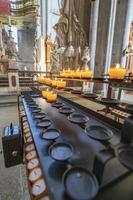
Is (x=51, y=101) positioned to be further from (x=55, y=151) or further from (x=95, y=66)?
(x=95, y=66)

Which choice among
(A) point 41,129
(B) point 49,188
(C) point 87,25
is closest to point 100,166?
(B) point 49,188

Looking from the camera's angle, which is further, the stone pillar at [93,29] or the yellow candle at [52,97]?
the stone pillar at [93,29]

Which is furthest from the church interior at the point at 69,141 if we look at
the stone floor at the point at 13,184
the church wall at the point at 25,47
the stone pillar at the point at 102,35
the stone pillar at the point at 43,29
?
the church wall at the point at 25,47

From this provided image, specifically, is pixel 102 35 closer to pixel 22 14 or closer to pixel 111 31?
pixel 111 31

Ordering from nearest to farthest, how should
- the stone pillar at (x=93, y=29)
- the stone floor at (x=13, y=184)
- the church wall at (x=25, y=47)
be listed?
the stone floor at (x=13, y=184) → the stone pillar at (x=93, y=29) → the church wall at (x=25, y=47)

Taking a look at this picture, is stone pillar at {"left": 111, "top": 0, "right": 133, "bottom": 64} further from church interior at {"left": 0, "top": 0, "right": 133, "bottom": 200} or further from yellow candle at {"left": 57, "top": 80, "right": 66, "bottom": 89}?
yellow candle at {"left": 57, "top": 80, "right": 66, "bottom": 89}

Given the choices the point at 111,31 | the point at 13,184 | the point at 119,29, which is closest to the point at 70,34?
the point at 111,31

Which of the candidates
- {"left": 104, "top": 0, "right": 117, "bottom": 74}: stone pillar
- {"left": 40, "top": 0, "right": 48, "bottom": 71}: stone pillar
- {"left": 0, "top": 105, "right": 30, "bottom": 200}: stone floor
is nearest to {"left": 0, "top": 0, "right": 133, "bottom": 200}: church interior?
→ {"left": 0, "top": 105, "right": 30, "bottom": 200}: stone floor

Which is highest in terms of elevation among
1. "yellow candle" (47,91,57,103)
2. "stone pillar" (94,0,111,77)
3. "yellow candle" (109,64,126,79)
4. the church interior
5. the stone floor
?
"stone pillar" (94,0,111,77)

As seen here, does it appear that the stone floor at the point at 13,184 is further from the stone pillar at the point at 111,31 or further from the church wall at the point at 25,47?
the church wall at the point at 25,47

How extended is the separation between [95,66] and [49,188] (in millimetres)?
4936

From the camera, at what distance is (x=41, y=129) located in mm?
615

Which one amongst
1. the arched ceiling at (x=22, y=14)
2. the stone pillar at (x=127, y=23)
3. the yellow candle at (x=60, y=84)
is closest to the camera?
the yellow candle at (x=60, y=84)

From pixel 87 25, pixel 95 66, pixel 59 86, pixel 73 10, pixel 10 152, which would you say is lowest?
pixel 10 152
